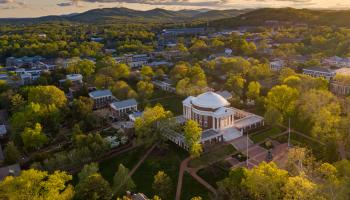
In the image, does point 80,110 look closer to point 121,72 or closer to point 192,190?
point 192,190

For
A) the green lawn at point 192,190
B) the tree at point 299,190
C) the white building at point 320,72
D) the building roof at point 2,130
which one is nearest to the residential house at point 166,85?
the white building at point 320,72

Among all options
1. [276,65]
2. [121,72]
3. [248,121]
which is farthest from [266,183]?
[276,65]

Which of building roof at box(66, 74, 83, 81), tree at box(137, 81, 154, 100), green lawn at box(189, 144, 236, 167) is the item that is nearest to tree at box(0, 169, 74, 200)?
green lawn at box(189, 144, 236, 167)

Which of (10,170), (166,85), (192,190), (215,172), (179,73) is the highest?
(179,73)

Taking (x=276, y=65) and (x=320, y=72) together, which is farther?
(x=276, y=65)

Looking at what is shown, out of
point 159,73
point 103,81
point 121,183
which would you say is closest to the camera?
point 121,183

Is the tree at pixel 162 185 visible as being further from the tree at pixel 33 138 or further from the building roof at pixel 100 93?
the building roof at pixel 100 93

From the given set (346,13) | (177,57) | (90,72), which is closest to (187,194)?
(90,72)

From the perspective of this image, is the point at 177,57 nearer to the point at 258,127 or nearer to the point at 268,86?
the point at 268,86
